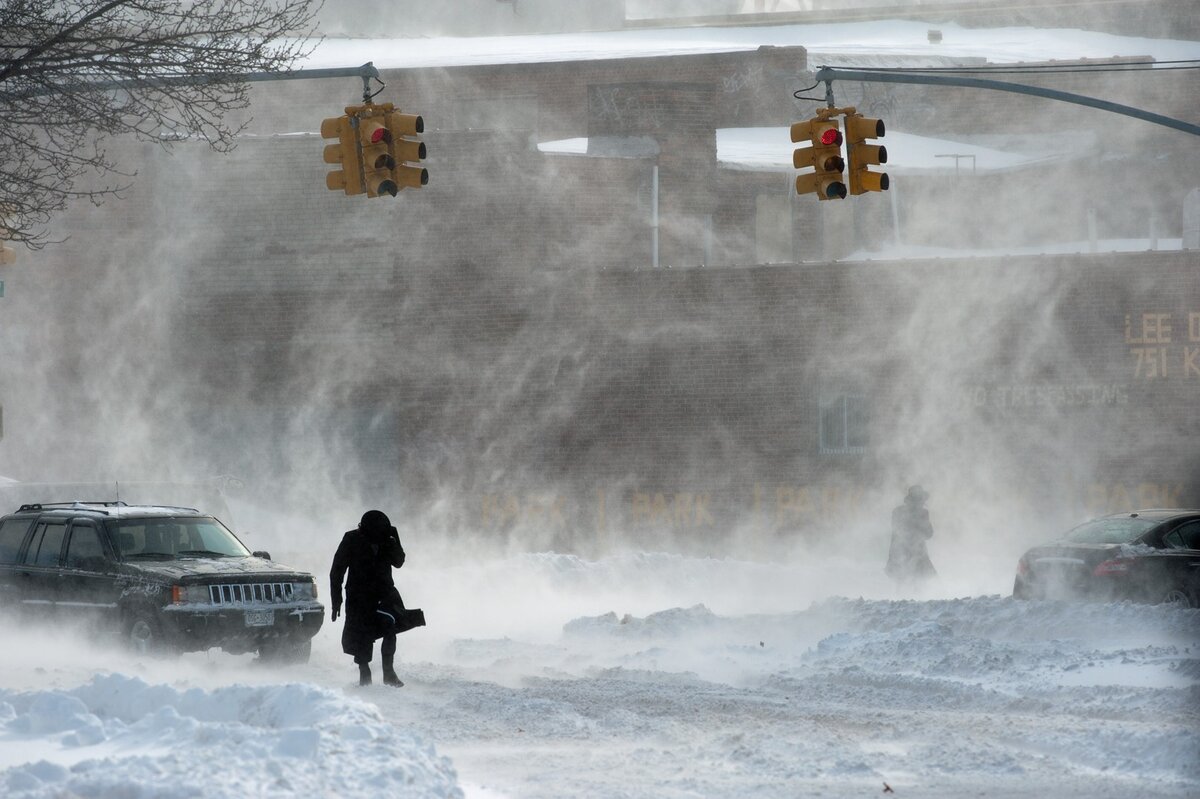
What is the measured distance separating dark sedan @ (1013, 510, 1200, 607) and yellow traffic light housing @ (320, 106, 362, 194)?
8798mm

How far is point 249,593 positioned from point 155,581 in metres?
0.84

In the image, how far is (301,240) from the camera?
2922 cm

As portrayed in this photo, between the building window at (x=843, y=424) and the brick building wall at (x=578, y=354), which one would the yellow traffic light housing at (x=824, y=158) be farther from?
the building window at (x=843, y=424)

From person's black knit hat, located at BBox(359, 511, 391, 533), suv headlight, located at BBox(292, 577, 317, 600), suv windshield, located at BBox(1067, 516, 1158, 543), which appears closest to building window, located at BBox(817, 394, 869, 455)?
suv windshield, located at BBox(1067, 516, 1158, 543)

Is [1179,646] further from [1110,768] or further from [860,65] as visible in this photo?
[860,65]

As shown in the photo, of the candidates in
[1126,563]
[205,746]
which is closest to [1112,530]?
[1126,563]

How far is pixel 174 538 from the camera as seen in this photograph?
14.3 m

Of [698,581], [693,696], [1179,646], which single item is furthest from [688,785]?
[698,581]

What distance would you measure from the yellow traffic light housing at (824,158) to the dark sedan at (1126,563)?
4.83 m

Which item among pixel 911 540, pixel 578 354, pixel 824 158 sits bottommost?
pixel 911 540

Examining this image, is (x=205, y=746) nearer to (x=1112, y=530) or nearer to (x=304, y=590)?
(x=304, y=590)

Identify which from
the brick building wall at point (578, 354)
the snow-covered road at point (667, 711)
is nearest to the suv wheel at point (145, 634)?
the snow-covered road at point (667, 711)

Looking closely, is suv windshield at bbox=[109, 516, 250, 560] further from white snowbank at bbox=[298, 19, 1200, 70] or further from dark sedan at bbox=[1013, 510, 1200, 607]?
white snowbank at bbox=[298, 19, 1200, 70]

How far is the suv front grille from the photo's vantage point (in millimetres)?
12969
